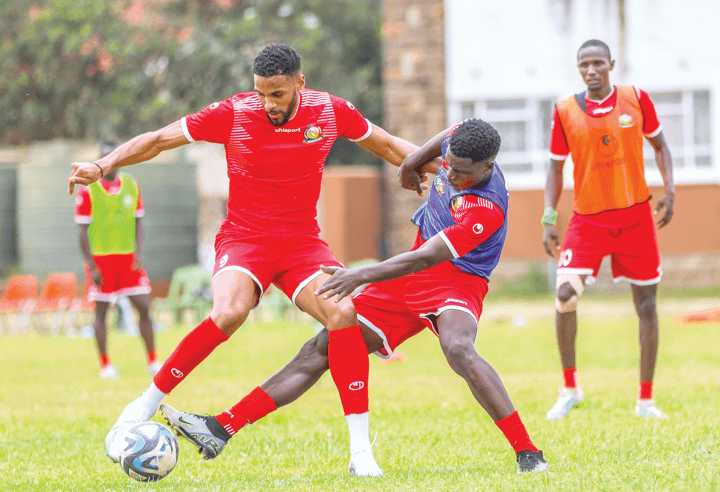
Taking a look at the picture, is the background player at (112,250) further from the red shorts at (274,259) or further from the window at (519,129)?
the window at (519,129)

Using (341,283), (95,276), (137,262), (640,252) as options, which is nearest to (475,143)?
(341,283)

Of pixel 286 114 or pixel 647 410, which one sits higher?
pixel 286 114

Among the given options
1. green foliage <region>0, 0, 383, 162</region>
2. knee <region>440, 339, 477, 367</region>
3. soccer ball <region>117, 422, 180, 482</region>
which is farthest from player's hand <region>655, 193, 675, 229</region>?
green foliage <region>0, 0, 383, 162</region>

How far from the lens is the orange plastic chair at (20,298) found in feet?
59.0

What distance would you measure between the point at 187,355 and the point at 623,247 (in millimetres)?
3304

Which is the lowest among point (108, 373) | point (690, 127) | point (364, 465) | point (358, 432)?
point (108, 373)

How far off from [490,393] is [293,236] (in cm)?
144

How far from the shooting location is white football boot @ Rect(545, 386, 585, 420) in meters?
6.91

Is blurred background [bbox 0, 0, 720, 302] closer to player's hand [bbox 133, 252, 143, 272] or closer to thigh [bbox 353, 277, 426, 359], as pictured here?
player's hand [bbox 133, 252, 143, 272]

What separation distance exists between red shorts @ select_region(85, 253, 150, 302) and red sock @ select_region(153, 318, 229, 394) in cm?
530

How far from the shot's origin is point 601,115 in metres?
6.95

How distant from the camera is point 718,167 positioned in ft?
70.6

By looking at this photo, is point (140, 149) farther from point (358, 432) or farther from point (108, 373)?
point (108, 373)

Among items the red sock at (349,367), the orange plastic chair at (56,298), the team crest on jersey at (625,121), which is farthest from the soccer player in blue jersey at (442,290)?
the orange plastic chair at (56,298)
